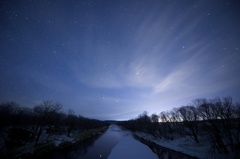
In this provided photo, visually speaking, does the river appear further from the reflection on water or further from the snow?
the snow

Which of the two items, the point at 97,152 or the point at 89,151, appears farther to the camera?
the point at 89,151

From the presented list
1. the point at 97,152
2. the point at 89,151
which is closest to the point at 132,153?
the point at 97,152

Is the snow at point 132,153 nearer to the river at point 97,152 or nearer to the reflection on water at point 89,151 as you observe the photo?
the river at point 97,152

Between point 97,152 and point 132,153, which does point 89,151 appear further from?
Result: point 132,153

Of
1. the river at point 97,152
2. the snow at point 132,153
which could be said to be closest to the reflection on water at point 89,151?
the river at point 97,152

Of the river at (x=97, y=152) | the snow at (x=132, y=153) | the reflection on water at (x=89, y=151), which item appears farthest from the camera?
→ the reflection on water at (x=89, y=151)

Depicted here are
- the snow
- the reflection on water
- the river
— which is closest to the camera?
the snow

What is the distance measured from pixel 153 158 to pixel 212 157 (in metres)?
11.3

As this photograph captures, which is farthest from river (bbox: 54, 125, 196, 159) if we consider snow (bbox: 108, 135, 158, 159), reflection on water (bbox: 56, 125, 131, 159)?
snow (bbox: 108, 135, 158, 159)

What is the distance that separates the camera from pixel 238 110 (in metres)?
27.5

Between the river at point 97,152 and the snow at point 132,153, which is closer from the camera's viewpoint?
the snow at point 132,153

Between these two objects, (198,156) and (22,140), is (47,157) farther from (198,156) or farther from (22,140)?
(198,156)

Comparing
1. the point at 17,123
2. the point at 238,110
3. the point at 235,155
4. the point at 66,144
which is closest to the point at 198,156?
the point at 235,155

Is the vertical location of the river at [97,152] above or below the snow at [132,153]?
below
